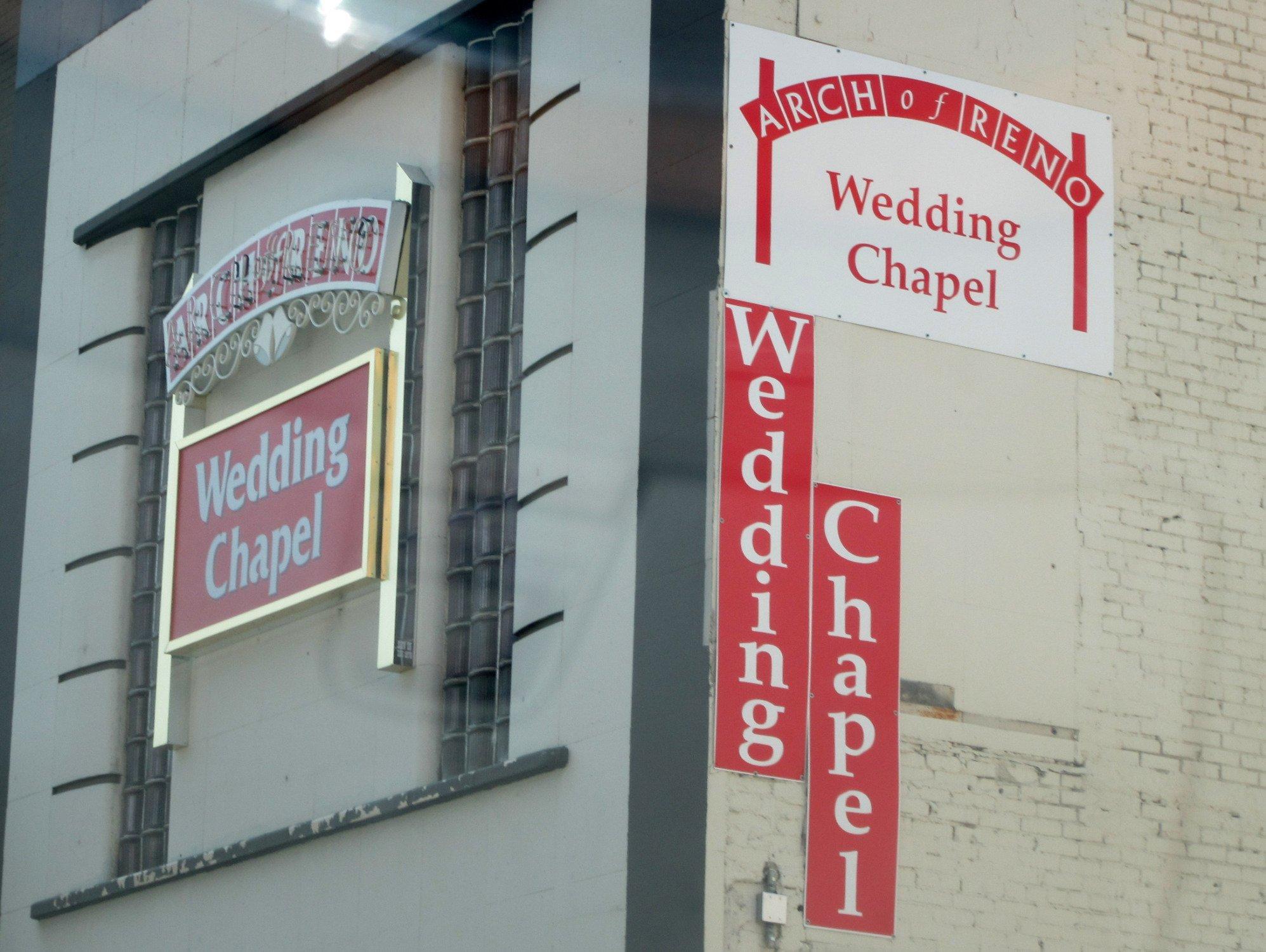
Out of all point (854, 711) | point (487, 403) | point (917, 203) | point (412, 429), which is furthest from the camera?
point (412, 429)

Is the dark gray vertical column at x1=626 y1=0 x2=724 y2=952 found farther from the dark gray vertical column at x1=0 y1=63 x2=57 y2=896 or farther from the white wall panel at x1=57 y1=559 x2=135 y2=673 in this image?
the dark gray vertical column at x1=0 y1=63 x2=57 y2=896

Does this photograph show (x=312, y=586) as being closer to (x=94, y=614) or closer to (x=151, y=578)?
(x=151, y=578)

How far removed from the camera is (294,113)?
45.9ft

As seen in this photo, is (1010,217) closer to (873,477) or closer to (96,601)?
(873,477)

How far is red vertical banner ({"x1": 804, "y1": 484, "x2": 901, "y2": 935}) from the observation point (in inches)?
419

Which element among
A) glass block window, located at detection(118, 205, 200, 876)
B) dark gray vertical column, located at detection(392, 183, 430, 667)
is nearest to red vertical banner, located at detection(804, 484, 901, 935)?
dark gray vertical column, located at detection(392, 183, 430, 667)

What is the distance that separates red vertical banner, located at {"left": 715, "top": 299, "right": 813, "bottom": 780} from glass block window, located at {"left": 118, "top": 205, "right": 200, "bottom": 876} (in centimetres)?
492

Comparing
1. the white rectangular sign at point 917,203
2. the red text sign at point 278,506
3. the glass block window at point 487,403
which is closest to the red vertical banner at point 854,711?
the white rectangular sign at point 917,203

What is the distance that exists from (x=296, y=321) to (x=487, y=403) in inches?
64.0

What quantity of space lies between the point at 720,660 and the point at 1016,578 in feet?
5.83

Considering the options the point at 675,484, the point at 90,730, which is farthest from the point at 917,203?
the point at 90,730

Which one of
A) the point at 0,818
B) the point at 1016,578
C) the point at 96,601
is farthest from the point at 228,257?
the point at 1016,578

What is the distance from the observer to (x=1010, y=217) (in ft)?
39.3

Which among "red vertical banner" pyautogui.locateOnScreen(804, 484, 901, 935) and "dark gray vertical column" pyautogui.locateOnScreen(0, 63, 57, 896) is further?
"dark gray vertical column" pyautogui.locateOnScreen(0, 63, 57, 896)
